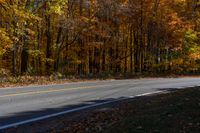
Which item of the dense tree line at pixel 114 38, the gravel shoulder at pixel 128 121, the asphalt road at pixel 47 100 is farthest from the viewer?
the dense tree line at pixel 114 38

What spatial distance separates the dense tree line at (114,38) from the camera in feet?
117

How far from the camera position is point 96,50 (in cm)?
4331

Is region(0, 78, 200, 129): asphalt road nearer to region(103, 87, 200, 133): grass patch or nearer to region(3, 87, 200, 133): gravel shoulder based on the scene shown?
region(3, 87, 200, 133): gravel shoulder

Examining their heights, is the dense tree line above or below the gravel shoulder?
above

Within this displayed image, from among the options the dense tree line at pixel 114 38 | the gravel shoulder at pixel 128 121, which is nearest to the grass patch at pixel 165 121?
the gravel shoulder at pixel 128 121

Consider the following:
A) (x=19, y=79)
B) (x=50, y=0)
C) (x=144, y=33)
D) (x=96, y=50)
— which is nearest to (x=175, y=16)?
(x=144, y=33)

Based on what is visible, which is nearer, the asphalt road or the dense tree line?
the asphalt road

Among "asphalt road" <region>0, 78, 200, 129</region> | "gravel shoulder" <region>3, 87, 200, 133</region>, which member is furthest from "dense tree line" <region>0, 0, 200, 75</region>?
"gravel shoulder" <region>3, 87, 200, 133</region>

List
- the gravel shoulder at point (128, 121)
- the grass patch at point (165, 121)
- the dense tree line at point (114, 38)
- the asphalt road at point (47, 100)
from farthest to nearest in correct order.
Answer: the dense tree line at point (114, 38) → the asphalt road at point (47, 100) → the gravel shoulder at point (128, 121) → the grass patch at point (165, 121)

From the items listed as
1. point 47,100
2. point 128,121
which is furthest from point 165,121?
point 47,100

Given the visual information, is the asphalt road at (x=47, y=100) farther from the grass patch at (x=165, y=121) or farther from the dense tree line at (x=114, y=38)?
the dense tree line at (x=114, y=38)

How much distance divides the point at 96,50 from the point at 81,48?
3.49 metres

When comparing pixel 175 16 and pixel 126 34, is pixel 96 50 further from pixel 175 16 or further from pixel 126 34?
pixel 175 16

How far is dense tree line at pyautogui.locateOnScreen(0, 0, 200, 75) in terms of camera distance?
3578 cm
